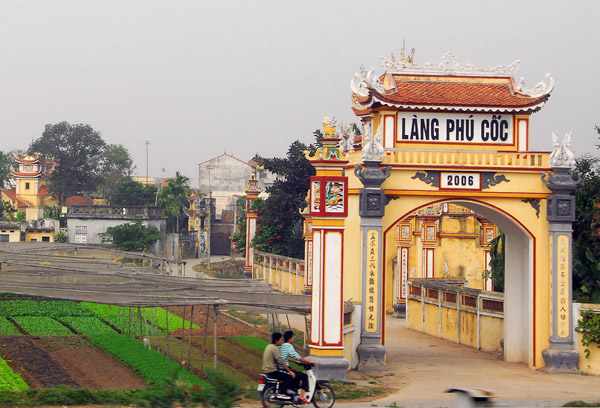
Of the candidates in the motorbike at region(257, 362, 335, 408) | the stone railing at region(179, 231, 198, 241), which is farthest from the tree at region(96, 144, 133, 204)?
the motorbike at region(257, 362, 335, 408)

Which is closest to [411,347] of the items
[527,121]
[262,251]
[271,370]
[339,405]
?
[527,121]

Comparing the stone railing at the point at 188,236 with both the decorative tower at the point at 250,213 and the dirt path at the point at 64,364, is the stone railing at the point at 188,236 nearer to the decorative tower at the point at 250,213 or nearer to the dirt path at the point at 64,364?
the decorative tower at the point at 250,213

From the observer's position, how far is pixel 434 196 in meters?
20.0

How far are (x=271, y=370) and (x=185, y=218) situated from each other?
6417 centimetres

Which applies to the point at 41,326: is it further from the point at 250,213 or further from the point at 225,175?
the point at 225,175

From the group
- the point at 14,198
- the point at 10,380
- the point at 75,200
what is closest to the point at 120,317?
the point at 10,380

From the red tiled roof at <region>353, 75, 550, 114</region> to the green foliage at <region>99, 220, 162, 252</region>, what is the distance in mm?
37459

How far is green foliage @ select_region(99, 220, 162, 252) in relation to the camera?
57156 mm

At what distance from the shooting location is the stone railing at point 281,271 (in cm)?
3894

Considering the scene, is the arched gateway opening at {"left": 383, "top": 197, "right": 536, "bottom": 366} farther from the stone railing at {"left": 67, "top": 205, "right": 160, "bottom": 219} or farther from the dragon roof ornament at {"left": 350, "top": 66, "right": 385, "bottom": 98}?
the stone railing at {"left": 67, "top": 205, "right": 160, "bottom": 219}

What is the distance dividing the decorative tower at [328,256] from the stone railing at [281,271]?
1904cm

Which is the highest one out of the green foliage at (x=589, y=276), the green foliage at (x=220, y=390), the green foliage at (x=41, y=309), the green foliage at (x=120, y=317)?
the green foliage at (x=589, y=276)

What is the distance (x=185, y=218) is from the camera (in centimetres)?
7769

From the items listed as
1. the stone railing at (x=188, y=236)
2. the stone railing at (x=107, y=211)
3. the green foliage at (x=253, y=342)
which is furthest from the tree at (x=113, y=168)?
the green foliage at (x=253, y=342)
